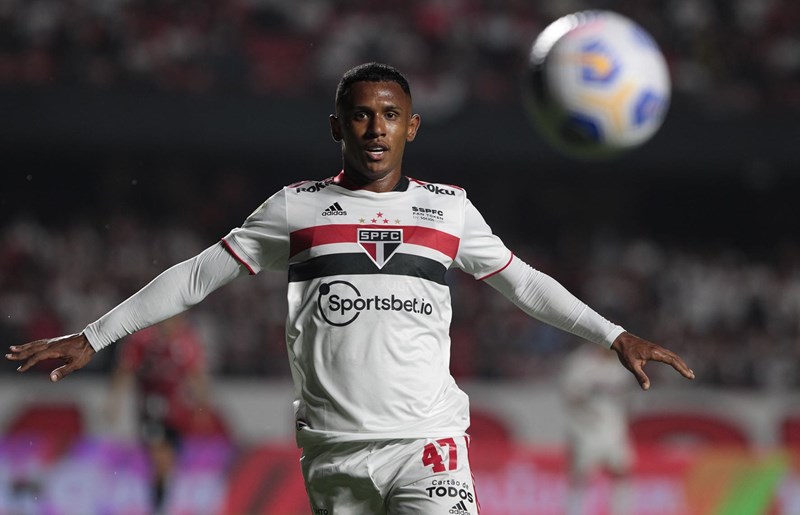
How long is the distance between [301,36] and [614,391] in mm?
7404

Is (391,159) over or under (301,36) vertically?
under

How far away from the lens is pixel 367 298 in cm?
360

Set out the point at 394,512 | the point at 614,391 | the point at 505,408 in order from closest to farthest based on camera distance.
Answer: the point at 394,512
the point at 614,391
the point at 505,408

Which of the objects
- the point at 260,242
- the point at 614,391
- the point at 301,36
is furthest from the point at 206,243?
the point at 260,242

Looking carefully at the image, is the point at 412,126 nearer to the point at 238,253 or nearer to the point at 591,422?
the point at 238,253

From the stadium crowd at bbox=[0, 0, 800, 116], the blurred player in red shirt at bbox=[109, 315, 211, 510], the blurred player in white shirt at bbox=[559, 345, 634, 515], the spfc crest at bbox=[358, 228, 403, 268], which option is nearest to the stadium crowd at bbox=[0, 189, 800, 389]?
the blurred player in white shirt at bbox=[559, 345, 634, 515]

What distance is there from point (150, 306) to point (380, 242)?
0.76 metres

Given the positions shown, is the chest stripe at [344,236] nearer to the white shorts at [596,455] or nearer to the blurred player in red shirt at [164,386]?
the blurred player in red shirt at [164,386]

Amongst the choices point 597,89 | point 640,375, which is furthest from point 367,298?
point 597,89

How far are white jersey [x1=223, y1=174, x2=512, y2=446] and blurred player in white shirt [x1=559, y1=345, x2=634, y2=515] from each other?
747cm

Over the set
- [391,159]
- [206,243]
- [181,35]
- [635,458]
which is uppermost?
[181,35]

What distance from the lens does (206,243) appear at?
15188mm

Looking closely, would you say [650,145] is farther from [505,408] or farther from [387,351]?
[387,351]

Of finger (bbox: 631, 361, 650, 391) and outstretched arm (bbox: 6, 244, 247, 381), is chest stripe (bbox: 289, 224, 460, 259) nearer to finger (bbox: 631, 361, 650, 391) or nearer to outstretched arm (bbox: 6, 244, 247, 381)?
outstretched arm (bbox: 6, 244, 247, 381)
